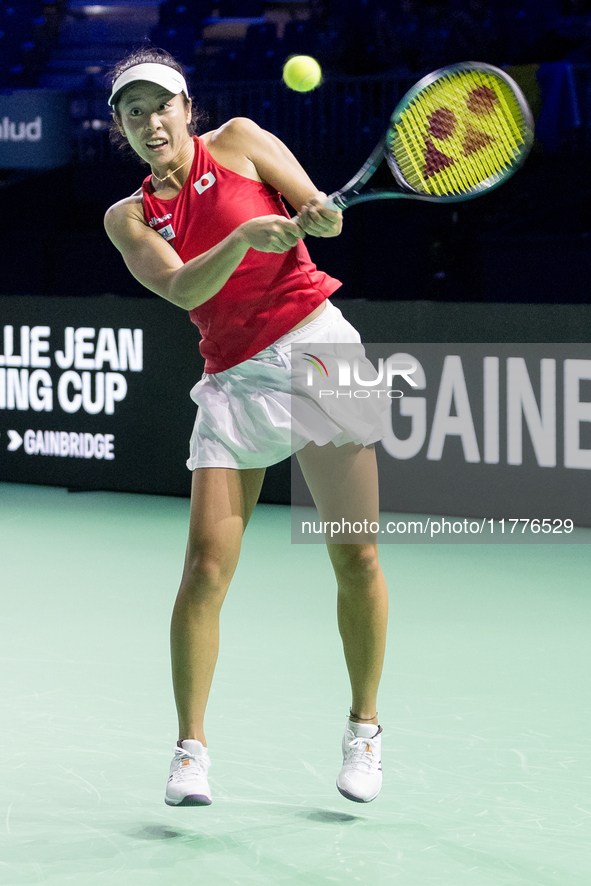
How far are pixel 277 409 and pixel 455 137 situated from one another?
0.76 meters

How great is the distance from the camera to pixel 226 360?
2.91 meters

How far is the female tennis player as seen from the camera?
2.82 metres

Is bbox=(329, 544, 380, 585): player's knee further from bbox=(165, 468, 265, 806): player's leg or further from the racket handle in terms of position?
the racket handle

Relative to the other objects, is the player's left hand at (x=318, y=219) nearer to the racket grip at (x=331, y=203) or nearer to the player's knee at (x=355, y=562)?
the racket grip at (x=331, y=203)

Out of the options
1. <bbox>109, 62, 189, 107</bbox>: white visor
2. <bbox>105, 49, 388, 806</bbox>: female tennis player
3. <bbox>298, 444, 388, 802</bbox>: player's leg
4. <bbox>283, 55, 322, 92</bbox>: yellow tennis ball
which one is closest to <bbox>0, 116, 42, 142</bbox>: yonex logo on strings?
<bbox>283, 55, 322, 92</bbox>: yellow tennis ball

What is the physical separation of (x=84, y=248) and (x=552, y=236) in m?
4.02

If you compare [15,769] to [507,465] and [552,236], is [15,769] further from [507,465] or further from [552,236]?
[552,236]

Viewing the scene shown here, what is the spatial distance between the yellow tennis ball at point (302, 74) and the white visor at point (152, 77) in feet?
22.8

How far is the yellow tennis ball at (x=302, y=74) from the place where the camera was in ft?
31.3

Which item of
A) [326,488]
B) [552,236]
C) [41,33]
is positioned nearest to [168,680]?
[326,488]

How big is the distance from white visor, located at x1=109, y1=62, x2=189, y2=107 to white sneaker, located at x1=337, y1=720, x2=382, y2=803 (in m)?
1.53

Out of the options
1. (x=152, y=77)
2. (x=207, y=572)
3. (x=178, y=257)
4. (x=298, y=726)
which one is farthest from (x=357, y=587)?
(x=152, y=77)

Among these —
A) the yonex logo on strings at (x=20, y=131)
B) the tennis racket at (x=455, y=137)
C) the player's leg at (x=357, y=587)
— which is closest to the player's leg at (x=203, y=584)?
the player's leg at (x=357, y=587)

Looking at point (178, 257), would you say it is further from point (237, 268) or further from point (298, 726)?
point (298, 726)
